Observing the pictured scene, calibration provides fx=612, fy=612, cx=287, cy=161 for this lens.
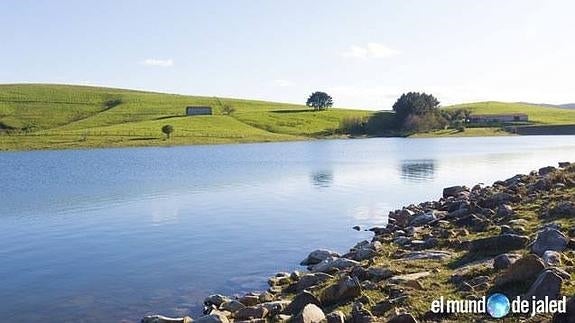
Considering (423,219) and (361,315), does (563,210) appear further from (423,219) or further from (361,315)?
(361,315)

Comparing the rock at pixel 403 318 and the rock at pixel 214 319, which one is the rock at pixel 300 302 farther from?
the rock at pixel 403 318

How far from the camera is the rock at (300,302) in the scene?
15.3 meters

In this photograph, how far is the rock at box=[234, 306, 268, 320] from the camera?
624 inches

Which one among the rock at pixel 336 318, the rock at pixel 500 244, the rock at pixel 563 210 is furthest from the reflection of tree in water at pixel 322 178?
the rock at pixel 336 318

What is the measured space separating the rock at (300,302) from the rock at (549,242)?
5874 mm

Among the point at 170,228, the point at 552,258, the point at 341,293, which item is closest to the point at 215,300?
the point at 341,293

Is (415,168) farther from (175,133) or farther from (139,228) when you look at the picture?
(175,133)

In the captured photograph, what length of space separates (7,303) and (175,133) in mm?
136454

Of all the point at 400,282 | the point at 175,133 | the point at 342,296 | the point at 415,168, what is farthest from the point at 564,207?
the point at 175,133

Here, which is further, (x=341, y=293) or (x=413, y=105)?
(x=413, y=105)

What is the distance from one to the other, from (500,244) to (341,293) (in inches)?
220

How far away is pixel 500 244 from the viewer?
17922 mm

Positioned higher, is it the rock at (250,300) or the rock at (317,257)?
the rock at (250,300)

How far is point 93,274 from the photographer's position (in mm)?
23609
